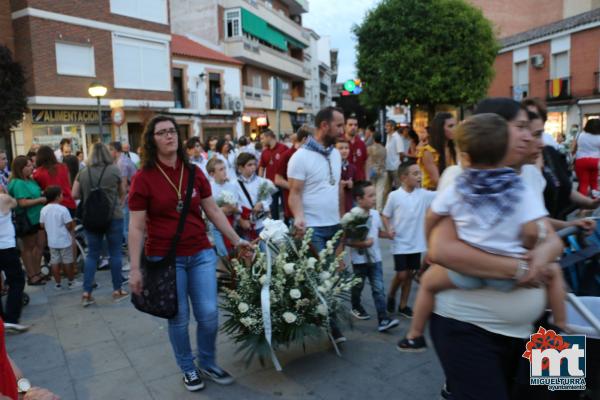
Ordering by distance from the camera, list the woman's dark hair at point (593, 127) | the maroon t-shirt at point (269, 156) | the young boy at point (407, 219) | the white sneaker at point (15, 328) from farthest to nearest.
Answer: the maroon t-shirt at point (269, 156), the woman's dark hair at point (593, 127), the white sneaker at point (15, 328), the young boy at point (407, 219)

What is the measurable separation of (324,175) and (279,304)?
1.19 meters

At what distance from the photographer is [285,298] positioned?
3756 mm

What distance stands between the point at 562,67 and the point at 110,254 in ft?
92.7

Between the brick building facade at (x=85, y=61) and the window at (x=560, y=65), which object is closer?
the brick building facade at (x=85, y=61)

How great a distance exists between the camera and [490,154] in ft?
6.63

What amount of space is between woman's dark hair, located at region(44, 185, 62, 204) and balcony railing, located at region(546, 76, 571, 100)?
27080 millimetres

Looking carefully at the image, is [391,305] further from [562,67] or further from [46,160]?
[562,67]

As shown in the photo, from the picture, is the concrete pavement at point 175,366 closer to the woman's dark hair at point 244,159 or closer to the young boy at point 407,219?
the young boy at point 407,219

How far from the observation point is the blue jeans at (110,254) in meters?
5.84

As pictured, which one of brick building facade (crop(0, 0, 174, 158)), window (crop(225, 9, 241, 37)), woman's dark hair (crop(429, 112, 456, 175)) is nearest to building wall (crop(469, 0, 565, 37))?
window (crop(225, 9, 241, 37))

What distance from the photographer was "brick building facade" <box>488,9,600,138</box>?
82.7ft

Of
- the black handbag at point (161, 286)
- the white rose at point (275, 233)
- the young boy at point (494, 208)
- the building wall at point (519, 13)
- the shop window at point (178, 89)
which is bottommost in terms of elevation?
the black handbag at point (161, 286)

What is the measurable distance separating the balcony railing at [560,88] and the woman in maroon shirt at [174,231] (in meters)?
28.0

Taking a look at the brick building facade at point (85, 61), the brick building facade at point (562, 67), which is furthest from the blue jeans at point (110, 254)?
the brick building facade at point (562, 67)
